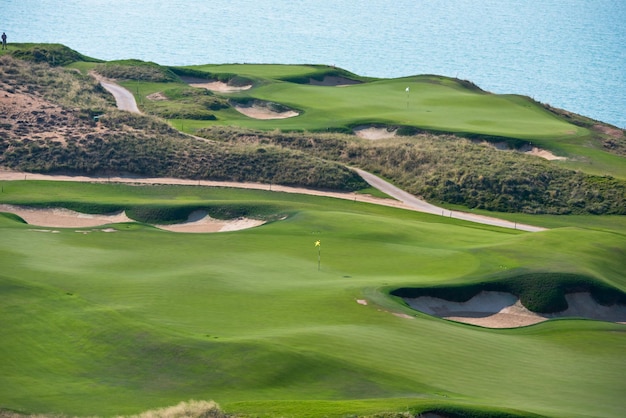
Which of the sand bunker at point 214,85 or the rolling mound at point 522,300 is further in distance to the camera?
the sand bunker at point 214,85

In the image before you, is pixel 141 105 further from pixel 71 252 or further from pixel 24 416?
pixel 24 416

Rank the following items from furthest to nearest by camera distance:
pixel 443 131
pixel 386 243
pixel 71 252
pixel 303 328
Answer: pixel 443 131 → pixel 386 243 → pixel 71 252 → pixel 303 328

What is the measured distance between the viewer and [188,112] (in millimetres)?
91812

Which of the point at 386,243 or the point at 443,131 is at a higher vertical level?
the point at 443,131

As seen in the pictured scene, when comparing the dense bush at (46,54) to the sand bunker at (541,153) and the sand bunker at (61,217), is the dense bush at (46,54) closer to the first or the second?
the sand bunker at (61,217)

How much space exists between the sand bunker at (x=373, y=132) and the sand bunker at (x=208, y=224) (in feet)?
93.7

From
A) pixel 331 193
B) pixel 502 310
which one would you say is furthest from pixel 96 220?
pixel 502 310

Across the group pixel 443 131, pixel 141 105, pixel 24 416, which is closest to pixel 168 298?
pixel 24 416

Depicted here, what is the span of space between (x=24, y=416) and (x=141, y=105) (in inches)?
2630

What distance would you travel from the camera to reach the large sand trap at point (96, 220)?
59.3 m

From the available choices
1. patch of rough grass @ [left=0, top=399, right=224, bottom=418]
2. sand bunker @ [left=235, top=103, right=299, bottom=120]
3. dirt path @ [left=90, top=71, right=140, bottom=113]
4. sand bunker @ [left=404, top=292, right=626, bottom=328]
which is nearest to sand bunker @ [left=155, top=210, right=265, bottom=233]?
sand bunker @ [left=404, top=292, right=626, bottom=328]

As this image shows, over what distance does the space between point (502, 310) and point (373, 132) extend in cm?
4374

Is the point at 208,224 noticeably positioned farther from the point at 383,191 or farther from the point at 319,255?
the point at 383,191

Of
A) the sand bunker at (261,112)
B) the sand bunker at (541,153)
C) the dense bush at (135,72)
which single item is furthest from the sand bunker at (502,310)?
the dense bush at (135,72)
